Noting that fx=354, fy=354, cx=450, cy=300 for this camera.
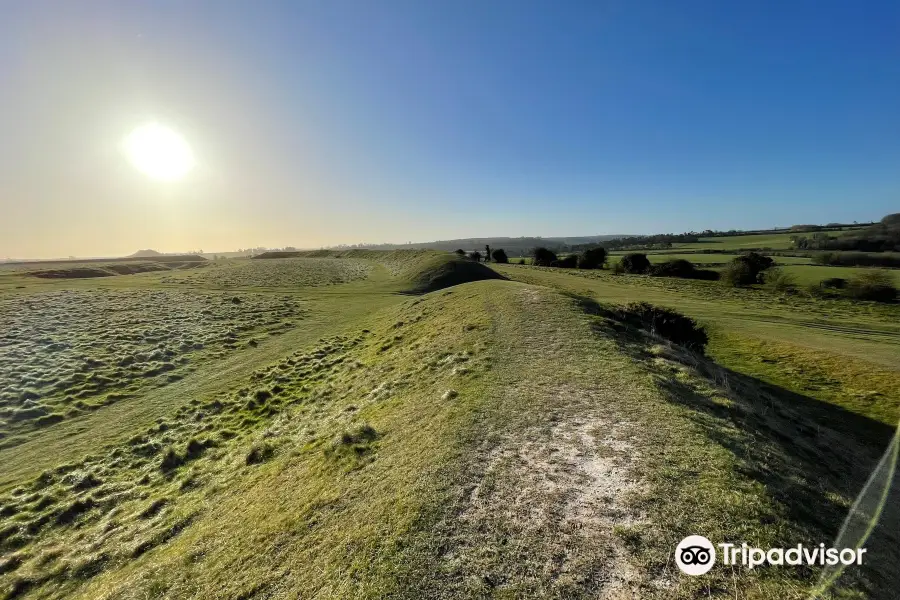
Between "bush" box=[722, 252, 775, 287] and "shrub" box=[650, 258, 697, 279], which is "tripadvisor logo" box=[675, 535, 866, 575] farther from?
"shrub" box=[650, 258, 697, 279]

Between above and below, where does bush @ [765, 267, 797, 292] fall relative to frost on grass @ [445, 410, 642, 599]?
below

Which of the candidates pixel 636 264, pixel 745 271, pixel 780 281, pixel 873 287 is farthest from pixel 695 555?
pixel 636 264

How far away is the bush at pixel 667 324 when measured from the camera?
22.1 meters

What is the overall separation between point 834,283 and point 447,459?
70061 millimetres

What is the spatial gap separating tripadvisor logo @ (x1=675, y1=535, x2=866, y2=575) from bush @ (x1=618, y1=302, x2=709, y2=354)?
663 inches

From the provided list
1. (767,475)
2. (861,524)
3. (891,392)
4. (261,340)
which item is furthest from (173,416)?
(891,392)

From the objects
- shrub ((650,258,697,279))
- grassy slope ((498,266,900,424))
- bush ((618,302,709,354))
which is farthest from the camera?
shrub ((650,258,697,279))

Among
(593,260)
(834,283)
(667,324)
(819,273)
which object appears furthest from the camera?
(593,260)

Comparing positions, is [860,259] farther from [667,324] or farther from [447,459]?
[447,459]

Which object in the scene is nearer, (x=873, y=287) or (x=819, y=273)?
(x=873, y=287)

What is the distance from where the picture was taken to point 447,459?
27.9 ft

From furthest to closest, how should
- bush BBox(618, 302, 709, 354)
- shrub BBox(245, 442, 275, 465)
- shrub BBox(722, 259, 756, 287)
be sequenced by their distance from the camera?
shrub BBox(722, 259, 756, 287) < bush BBox(618, 302, 709, 354) < shrub BBox(245, 442, 275, 465)

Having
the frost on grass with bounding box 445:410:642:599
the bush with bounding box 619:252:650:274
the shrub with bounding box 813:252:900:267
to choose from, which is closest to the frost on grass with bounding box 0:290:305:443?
the frost on grass with bounding box 445:410:642:599

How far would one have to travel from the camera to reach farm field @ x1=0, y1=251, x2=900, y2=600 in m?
5.80
